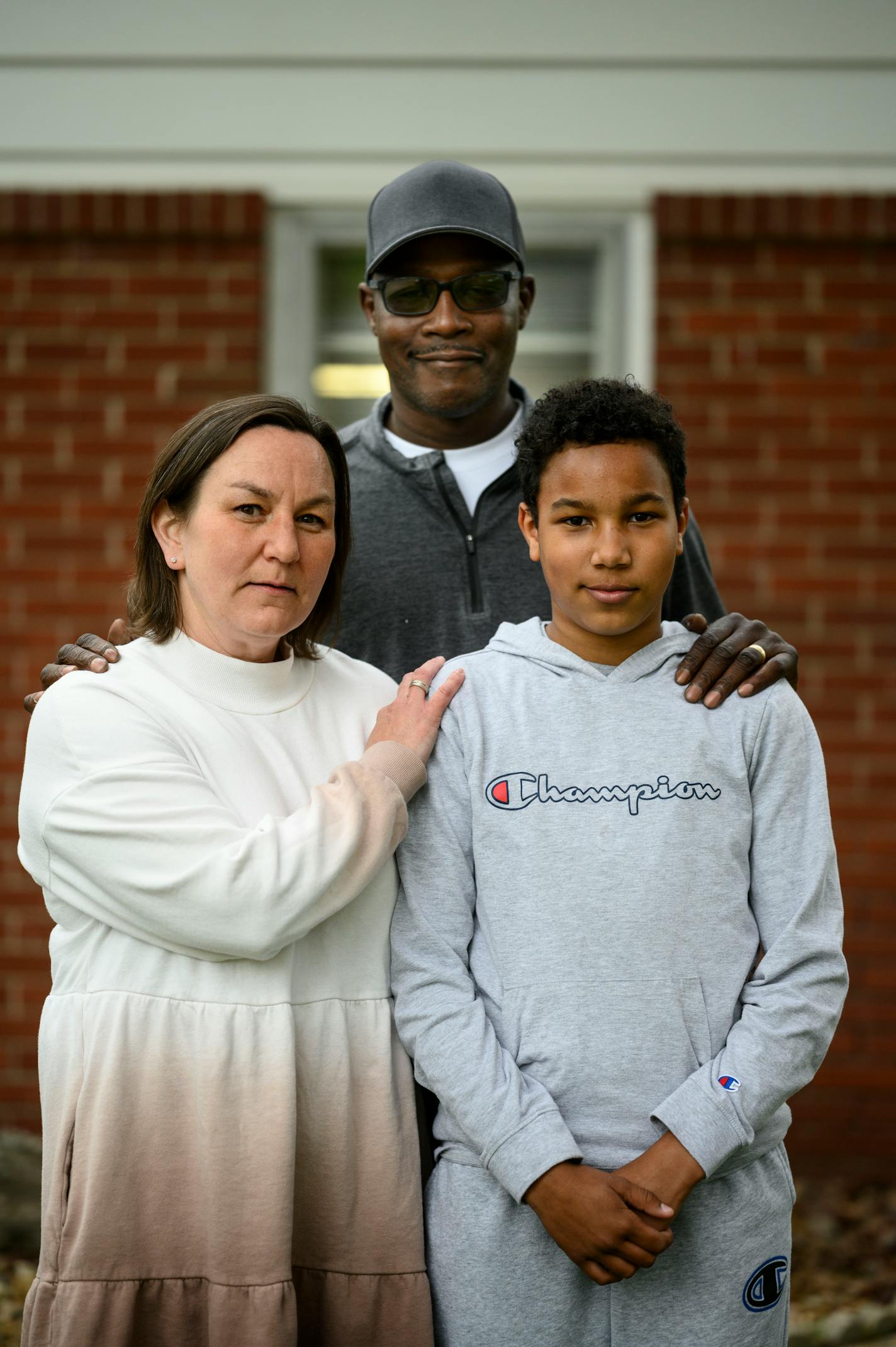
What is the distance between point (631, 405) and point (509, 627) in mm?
423

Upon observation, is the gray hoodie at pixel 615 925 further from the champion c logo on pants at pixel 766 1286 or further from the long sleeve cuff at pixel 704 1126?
the champion c logo on pants at pixel 766 1286

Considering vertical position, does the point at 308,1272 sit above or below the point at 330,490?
below

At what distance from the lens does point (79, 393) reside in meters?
4.54

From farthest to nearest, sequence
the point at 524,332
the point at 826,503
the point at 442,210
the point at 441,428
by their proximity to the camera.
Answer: the point at 524,332 < the point at 826,503 < the point at 441,428 < the point at 442,210

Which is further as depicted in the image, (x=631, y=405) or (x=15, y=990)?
(x=15, y=990)

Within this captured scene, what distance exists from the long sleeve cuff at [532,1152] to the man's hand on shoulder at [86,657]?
946 millimetres

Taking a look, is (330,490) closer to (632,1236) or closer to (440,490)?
(440,490)

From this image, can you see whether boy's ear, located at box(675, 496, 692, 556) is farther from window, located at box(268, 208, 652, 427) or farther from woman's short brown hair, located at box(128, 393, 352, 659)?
window, located at box(268, 208, 652, 427)

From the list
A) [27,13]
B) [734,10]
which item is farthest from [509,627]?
[27,13]

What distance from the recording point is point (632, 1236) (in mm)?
1780

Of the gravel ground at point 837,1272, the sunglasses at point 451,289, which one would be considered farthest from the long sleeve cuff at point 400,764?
the gravel ground at point 837,1272

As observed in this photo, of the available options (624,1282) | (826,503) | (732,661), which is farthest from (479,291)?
(826,503)

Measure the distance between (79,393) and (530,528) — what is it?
2.88 metres

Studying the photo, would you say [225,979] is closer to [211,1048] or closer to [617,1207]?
[211,1048]
